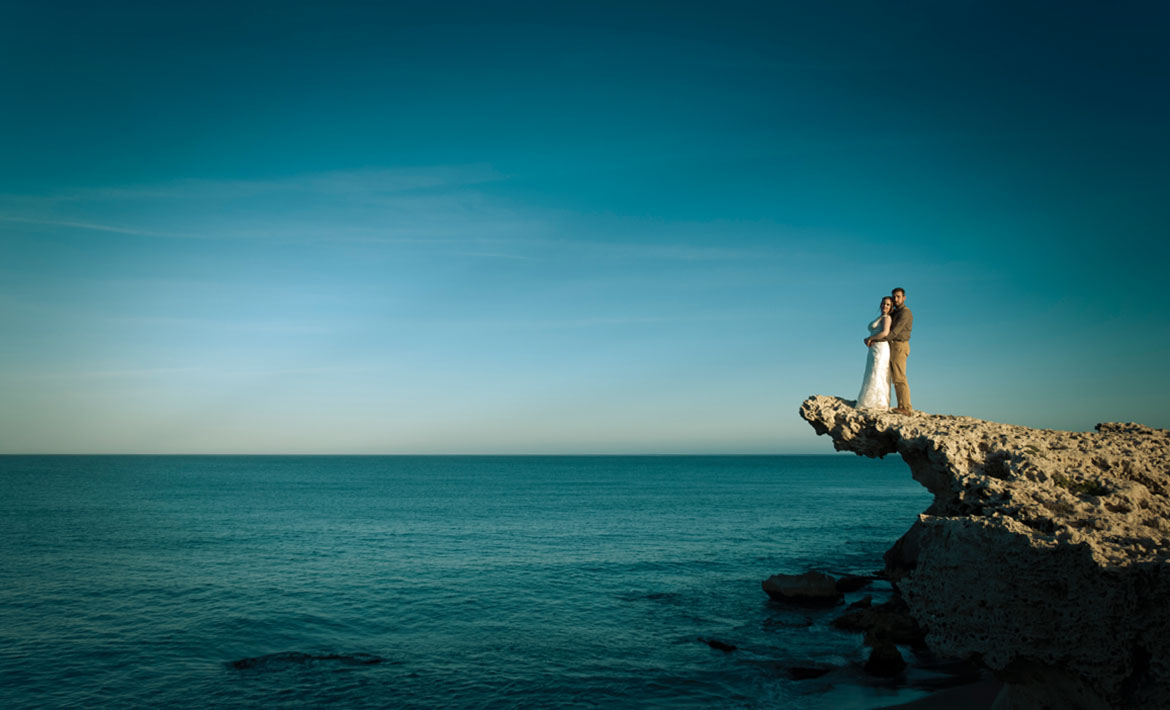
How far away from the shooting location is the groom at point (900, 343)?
14.6 meters

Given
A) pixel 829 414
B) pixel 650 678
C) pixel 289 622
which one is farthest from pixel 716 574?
pixel 829 414

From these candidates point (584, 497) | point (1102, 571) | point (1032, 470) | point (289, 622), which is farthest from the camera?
point (584, 497)

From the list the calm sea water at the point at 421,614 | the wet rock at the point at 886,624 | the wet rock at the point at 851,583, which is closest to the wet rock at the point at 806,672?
the calm sea water at the point at 421,614

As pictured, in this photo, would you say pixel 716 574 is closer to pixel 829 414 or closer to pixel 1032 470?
pixel 829 414

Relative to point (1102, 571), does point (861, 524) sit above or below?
below

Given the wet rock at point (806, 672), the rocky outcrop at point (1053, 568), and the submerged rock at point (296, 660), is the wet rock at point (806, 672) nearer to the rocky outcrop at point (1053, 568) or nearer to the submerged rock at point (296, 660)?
the rocky outcrop at point (1053, 568)

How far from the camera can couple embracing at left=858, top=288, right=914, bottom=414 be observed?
14.7 m

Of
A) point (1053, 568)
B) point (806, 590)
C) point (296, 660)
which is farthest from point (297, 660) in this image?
point (1053, 568)

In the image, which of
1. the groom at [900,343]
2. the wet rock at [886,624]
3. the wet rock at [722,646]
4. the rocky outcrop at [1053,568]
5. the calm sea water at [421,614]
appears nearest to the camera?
the rocky outcrop at [1053,568]

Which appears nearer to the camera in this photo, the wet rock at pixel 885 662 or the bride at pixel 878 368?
the bride at pixel 878 368

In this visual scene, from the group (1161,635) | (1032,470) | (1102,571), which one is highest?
(1032,470)

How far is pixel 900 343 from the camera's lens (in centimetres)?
1472

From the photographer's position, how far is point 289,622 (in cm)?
2773

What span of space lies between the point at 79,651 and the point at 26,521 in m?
48.6
